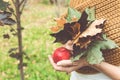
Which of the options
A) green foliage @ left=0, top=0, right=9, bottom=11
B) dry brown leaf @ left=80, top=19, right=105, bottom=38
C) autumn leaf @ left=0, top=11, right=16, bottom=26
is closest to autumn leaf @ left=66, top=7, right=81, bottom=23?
dry brown leaf @ left=80, top=19, right=105, bottom=38

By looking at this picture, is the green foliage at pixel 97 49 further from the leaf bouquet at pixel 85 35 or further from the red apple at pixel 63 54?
Answer: the red apple at pixel 63 54

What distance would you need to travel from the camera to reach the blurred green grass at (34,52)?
5758 mm

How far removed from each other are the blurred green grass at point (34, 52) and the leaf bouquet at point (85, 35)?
3.27m

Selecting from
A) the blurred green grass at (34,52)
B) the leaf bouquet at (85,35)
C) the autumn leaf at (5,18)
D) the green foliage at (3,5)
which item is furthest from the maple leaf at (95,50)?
the blurred green grass at (34,52)

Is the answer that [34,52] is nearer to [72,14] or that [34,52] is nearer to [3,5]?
[3,5]

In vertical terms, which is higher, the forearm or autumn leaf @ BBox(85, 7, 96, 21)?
autumn leaf @ BBox(85, 7, 96, 21)

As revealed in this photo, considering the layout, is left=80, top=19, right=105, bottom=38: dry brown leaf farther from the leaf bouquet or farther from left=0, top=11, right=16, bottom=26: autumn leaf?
left=0, top=11, right=16, bottom=26: autumn leaf

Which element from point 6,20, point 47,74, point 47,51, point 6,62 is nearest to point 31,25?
point 47,51

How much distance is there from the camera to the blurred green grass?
227 inches

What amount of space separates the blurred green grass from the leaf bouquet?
3266 mm

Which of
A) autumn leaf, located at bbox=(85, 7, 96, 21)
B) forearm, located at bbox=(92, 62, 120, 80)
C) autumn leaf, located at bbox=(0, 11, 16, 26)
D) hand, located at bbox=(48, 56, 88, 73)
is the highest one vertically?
autumn leaf, located at bbox=(0, 11, 16, 26)

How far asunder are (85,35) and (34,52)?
16.2 ft

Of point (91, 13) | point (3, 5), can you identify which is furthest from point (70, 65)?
point (3, 5)

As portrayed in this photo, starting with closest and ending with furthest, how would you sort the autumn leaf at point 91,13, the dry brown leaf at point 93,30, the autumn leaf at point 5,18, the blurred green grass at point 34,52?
the dry brown leaf at point 93,30 < the autumn leaf at point 91,13 < the autumn leaf at point 5,18 < the blurred green grass at point 34,52
